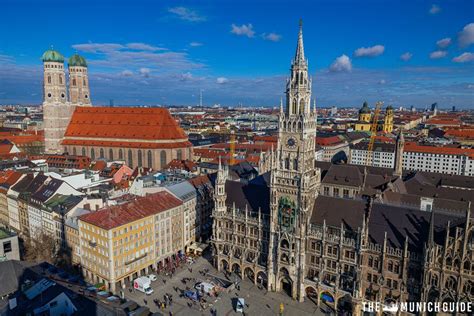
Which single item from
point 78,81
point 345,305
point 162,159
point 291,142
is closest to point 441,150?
point 162,159

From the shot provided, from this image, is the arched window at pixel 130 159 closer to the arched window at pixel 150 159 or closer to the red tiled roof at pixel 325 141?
the arched window at pixel 150 159

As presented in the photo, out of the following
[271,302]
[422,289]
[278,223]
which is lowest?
[271,302]

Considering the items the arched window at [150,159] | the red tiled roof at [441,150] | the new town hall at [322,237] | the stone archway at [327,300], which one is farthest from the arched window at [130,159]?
the red tiled roof at [441,150]

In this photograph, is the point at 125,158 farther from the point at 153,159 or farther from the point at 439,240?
the point at 439,240

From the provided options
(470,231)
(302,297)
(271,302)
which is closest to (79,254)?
(271,302)

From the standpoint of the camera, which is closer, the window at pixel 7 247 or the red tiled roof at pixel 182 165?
the window at pixel 7 247

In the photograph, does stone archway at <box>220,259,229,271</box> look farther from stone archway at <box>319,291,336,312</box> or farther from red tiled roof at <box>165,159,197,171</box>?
red tiled roof at <box>165,159,197,171</box>

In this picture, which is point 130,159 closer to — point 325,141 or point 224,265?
point 224,265
